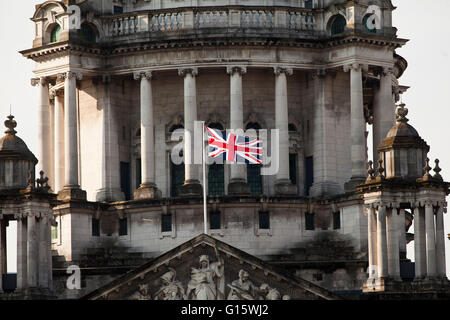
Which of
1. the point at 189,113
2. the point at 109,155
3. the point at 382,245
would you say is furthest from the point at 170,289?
the point at 109,155

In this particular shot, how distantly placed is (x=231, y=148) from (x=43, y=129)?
12.0 metres

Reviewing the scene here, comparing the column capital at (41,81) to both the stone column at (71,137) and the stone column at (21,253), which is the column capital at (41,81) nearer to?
the stone column at (71,137)

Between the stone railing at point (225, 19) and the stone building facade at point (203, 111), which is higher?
the stone railing at point (225, 19)

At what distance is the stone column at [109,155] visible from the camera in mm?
140000

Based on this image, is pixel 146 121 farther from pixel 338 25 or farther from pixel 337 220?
pixel 337 220

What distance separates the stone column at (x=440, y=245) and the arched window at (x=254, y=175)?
16981mm

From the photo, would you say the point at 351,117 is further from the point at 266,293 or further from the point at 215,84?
the point at 266,293

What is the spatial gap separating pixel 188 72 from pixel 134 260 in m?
10.8

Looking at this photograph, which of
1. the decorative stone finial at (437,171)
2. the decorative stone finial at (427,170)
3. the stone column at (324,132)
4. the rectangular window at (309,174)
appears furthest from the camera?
the rectangular window at (309,174)

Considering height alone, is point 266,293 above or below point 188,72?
below

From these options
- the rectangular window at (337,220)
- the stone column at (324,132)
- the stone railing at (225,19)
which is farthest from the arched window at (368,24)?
the rectangular window at (337,220)
